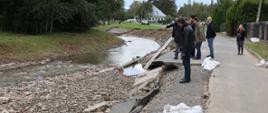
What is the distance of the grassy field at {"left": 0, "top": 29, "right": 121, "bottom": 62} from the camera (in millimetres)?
33969

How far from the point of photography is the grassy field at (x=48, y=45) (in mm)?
33969

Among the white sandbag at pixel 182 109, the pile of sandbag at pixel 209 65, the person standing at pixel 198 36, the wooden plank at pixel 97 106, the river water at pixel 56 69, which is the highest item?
the person standing at pixel 198 36

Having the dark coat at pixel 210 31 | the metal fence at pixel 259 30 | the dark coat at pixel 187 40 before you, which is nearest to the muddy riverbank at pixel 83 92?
the dark coat at pixel 187 40

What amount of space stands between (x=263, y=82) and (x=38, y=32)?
32.6 meters

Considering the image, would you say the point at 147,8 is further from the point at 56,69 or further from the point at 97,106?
the point at 97,106

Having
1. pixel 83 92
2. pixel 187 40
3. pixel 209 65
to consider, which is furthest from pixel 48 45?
pixel 187 40

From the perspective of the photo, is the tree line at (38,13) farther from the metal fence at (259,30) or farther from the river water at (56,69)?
the metal fence at (259,30)

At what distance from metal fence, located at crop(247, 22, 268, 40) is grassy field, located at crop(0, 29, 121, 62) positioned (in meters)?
13.7

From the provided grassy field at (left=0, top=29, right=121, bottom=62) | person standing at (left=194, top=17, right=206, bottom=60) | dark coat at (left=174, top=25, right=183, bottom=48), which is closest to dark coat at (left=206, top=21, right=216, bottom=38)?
person standing at (left=194, top=17, right=206, bottom=60)

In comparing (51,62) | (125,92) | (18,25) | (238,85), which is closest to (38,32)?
(18,25)

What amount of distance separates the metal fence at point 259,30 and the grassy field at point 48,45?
13.7 m

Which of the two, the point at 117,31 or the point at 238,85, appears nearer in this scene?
the point at 238,85

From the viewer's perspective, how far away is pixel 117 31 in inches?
3487

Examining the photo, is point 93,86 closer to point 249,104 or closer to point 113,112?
point 113,112
